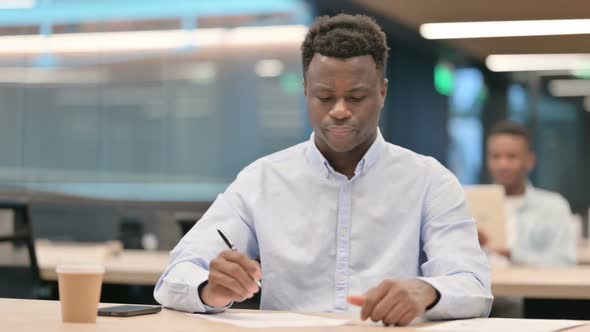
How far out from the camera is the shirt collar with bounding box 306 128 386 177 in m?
2.51

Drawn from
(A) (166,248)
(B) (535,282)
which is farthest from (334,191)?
(A) (166,248)

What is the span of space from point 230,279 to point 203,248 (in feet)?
1.01

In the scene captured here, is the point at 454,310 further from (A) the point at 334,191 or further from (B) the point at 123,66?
(B) the point at 123,66

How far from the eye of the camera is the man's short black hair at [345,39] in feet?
7.83

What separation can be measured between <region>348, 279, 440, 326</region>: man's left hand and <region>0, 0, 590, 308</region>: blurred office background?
14.1 ft

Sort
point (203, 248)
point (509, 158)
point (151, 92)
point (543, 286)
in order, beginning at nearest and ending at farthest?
point (203, 248) < point (543, 286) < point (509, 158) < point (151, 92)

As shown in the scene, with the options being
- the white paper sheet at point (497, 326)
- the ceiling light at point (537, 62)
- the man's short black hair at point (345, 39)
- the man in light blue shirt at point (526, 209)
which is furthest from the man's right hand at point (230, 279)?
the ceiling light at point (537, 62)

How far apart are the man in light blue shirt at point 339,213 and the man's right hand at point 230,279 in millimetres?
29

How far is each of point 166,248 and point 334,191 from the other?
11.5 feet

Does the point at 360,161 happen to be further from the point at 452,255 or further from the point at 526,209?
the point at 526,209

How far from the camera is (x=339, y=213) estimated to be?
2494 mm

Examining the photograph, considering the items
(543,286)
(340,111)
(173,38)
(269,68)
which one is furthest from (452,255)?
(173,38)

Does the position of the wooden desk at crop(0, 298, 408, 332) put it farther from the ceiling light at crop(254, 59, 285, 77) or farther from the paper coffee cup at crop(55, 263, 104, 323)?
the ceiling light at crop(254, 59, 285, 77)

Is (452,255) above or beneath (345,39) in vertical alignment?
beneath
